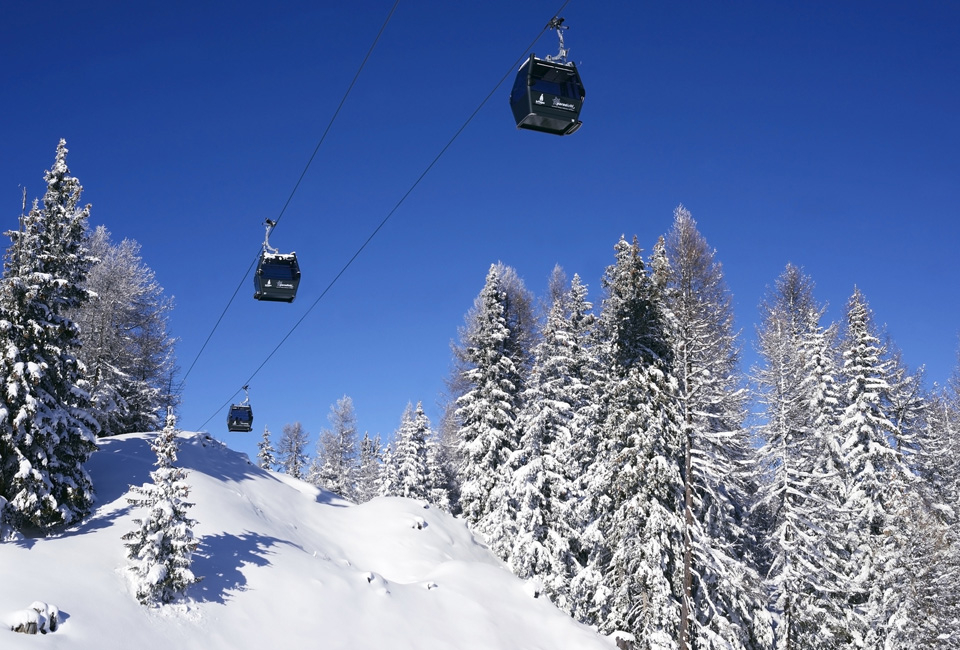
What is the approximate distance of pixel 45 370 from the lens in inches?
754

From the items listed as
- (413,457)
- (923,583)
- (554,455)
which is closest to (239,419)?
(413,457)

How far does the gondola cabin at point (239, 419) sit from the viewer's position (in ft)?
128

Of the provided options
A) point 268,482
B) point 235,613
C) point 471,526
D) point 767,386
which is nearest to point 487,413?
point 471,526

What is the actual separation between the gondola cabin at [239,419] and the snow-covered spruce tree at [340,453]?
2522 cm

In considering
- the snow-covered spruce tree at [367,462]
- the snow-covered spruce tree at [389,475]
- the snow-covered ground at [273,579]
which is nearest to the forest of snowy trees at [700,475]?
the snow-covered ground at [273,579]

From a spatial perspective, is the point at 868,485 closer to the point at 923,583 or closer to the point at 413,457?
the point at 923,583

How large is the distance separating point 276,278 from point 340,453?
143ft

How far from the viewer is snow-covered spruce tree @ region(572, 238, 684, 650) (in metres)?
23.3

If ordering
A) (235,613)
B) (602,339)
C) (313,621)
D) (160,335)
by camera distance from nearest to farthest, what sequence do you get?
(235,613) → (313,621) → (602,339) → (160,335)

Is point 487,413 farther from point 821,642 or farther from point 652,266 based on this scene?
point 821,642

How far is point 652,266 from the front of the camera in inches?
1054

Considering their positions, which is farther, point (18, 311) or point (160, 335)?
point (160, 335)

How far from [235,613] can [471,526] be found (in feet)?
63.4

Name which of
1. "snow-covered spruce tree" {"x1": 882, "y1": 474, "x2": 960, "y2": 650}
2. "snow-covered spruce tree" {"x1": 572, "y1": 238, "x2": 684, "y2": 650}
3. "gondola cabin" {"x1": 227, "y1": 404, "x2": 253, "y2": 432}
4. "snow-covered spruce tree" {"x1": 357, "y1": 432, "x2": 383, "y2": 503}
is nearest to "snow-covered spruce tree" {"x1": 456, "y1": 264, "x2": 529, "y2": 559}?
"snow-covered spruce tree" {"x1": 572, "y1": 238, "x2": 684, "y2": 650}
